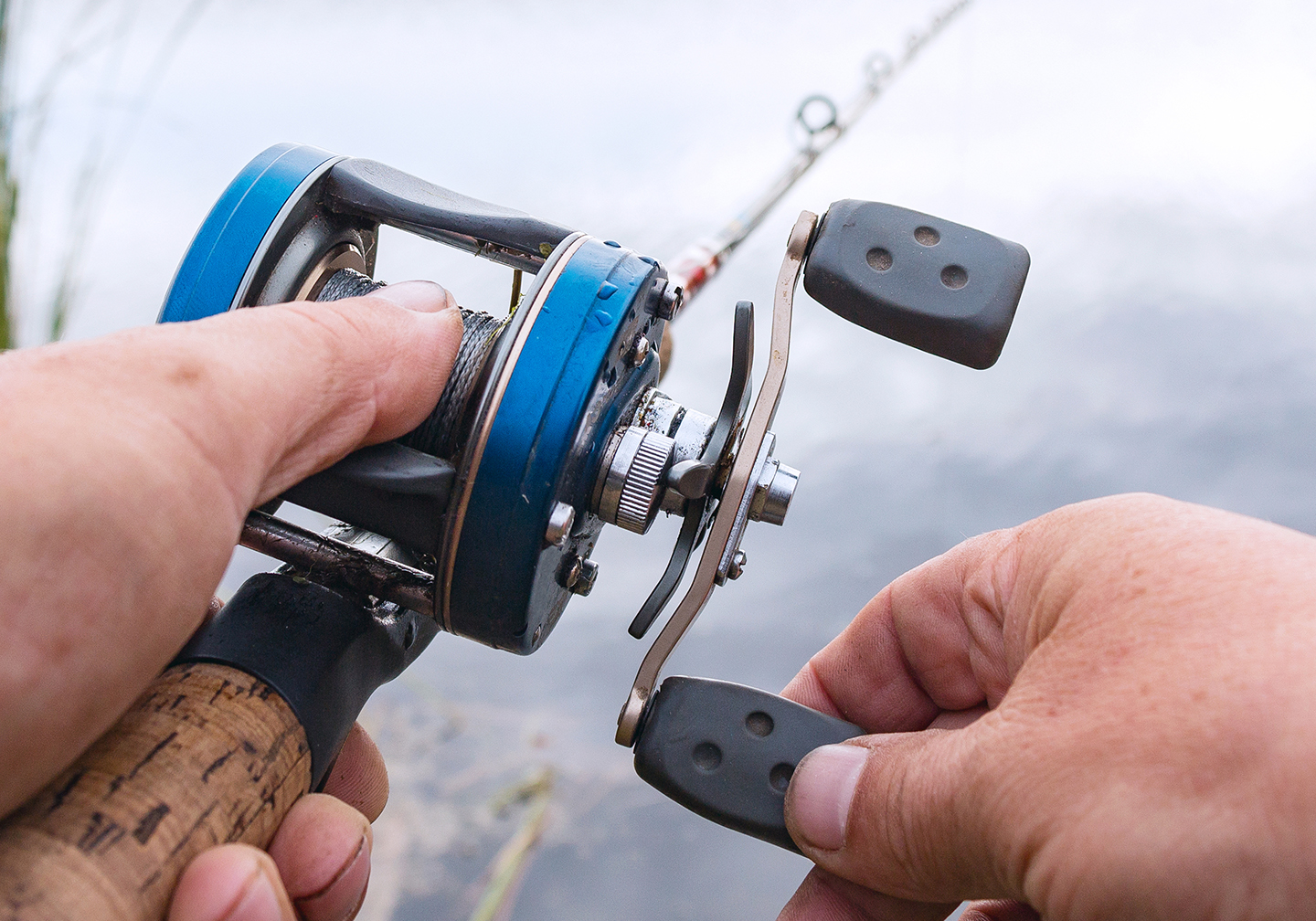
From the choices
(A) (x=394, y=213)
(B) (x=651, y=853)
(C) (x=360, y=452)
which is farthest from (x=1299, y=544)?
(B) (x=651, y=853)

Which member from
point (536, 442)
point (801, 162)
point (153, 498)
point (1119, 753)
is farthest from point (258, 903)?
point (801, 162)

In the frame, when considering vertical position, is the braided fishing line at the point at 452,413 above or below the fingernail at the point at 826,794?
above

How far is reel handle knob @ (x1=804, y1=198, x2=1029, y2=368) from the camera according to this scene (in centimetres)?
103

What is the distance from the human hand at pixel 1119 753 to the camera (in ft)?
2.10

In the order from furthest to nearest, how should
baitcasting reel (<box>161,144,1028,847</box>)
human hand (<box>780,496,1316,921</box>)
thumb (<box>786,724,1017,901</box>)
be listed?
baitcasting reel (<box>161,144,1028,847</box>), thumb (<box>786,724,1017,901</box>), human hand (<box>780,496,1316,921</box>)

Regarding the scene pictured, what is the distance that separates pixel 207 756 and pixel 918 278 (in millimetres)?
808

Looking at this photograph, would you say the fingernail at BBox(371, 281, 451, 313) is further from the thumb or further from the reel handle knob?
the thumb

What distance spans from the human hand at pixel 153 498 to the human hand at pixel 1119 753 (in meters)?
0.51

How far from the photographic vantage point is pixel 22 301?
1.71 meters

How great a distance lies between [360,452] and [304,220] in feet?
0.97

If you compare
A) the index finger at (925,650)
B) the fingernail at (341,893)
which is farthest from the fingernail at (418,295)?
the index finger at (925,650)

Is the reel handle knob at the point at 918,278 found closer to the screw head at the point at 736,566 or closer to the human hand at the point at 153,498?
the screw head at the point at 736,566

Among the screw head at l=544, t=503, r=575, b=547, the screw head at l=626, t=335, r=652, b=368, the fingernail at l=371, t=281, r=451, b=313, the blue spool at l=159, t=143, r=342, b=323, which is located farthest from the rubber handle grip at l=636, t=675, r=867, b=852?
the blue spool at l=159, t=143, r=342, b=323

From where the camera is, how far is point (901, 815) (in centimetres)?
87
